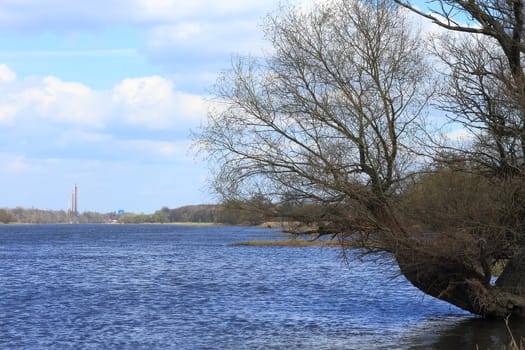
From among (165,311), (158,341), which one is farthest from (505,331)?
(165,311)

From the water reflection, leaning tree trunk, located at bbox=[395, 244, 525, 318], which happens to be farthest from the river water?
leaning tree trunk, located at bbox=[395, 244, 525, 318]

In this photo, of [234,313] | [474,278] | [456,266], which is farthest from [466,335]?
[234,313]

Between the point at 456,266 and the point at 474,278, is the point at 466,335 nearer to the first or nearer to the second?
the point at 474,278

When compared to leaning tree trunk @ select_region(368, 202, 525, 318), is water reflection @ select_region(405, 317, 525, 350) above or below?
below

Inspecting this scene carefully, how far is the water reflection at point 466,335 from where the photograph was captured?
20.6 metres

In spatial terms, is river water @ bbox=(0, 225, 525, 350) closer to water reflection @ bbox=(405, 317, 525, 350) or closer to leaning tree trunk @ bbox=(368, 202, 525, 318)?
water reflection @ bbox=(405, 317, 525, 350)

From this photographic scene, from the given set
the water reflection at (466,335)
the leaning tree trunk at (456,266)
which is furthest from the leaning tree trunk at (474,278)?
the water reflection at (466,335)

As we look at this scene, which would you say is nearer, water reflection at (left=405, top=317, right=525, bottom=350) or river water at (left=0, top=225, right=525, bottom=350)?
water reflection at (left=405, top=317, right=525, bottom=350)

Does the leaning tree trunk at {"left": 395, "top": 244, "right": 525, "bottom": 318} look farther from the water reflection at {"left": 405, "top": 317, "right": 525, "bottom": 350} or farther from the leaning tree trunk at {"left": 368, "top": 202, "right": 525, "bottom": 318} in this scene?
the water reflection at {"left": 405, "top": 317, "right": 525, "bottom": 350}

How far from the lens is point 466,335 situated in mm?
22016

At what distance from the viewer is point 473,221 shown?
19.9 meters

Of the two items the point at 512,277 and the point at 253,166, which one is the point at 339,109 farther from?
the point at 512,277

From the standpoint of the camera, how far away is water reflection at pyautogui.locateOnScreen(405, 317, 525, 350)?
20594mm

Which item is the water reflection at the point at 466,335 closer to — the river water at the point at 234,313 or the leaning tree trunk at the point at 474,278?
the river water at the point at 234,313
